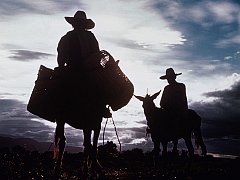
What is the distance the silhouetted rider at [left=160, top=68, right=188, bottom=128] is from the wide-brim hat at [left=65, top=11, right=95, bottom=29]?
19.0ft

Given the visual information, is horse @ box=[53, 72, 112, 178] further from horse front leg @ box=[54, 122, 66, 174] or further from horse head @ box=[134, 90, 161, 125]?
horse head @ box=[134, 90, 161, 125]

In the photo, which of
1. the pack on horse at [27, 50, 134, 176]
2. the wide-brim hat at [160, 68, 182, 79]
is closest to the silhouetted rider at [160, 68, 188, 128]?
the wide-brim hat at [160, 68, 182, 79]

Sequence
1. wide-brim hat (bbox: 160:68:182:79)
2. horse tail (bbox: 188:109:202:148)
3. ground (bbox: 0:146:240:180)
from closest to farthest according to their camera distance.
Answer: ground (bbox: 0:146:240:180), wide-brim hat (bbox: 160:68:182:79), horse tail (bbox: 188:109:202:148)

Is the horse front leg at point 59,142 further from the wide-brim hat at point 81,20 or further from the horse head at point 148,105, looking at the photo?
the horse head at point 148,105

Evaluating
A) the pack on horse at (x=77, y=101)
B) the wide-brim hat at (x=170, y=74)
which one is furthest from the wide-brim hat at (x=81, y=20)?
the wide-brim hat at (x=170, y=74)

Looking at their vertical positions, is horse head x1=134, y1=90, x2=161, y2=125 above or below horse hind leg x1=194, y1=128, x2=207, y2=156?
above

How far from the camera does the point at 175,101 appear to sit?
13.6 meters

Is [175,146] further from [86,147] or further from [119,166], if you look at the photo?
[86,147]

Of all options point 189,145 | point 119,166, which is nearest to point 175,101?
point 189,145

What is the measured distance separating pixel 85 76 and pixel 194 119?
908cm

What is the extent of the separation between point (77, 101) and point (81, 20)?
2.04 metres

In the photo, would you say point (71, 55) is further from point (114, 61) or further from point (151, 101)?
point (151, 101)

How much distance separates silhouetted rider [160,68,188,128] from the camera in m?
13.6

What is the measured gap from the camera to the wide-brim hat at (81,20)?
8.68 m
